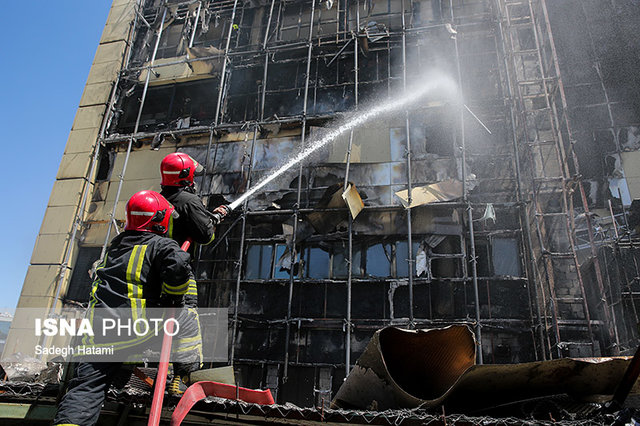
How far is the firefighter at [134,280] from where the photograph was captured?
311 centimetres

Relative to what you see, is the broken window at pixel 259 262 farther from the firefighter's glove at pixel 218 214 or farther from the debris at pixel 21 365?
the firefighter's glove at pixel 218 214

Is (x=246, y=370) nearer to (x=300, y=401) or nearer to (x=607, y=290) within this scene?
(x=300, y=401)

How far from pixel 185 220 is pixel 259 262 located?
581 cm

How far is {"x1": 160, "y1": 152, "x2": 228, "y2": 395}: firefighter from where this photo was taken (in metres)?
3.61

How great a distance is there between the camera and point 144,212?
3662mm

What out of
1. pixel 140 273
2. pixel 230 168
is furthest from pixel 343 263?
pixel 140 273

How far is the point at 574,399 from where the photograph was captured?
310 centimetres

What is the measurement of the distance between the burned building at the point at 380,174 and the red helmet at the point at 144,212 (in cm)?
575

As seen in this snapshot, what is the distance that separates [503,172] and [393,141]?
2589 mm

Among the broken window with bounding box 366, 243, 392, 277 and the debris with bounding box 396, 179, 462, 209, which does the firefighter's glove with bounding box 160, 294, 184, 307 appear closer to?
the broken window with bounding box 366, 243, 392, 277

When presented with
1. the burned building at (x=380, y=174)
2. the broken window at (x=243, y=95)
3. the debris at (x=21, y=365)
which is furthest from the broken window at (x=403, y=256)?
the debris at (x=21, y=365)

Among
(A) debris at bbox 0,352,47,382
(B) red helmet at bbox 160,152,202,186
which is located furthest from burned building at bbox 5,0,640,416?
(B) red helmet at bbox 160,152,202,186

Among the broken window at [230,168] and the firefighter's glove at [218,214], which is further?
the broken window at [230,168]

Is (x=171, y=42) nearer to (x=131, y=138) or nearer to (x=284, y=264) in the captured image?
(x=131, y=138)
